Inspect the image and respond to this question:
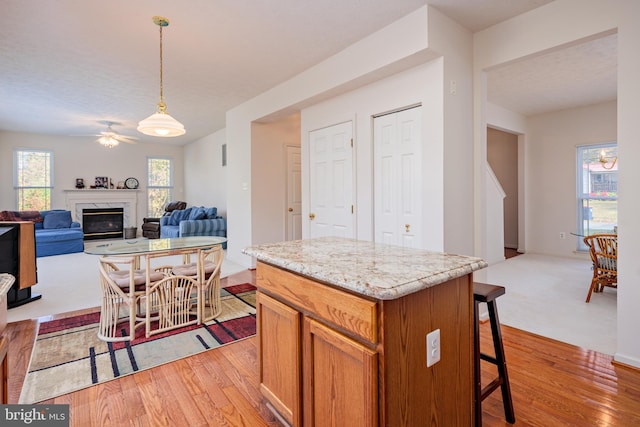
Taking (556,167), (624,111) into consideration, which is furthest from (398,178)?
(556,167)

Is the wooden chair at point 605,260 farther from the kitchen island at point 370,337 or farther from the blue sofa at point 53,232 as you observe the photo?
the blue sofa at point 53,232

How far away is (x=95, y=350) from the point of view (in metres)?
2.52

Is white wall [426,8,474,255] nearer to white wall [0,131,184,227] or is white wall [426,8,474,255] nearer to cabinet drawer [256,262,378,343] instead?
cabinet drawer [256,262,378,343]

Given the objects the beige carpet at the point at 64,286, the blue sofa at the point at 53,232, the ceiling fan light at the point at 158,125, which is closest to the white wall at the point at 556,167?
the beige carpet at the point at 64,286

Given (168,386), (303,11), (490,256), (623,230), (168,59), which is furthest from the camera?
(490,256)

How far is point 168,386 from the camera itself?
2064mm

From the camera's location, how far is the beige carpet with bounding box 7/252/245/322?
3.40 m

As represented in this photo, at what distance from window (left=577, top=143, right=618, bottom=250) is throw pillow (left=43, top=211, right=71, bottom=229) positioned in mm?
10037

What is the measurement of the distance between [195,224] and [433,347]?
248 inches

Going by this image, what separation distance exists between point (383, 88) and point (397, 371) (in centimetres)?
280

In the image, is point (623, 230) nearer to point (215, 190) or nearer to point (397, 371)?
point (397, 371)

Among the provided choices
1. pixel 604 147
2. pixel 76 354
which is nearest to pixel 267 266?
pixel 76 354

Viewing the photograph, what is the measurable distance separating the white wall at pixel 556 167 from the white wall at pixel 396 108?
454 centimetres

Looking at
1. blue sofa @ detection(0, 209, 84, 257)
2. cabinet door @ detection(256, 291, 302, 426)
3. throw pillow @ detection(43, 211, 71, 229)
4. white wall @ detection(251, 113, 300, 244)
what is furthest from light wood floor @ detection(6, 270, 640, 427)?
throw pillow @ detection(43, 211, 71, 229)
